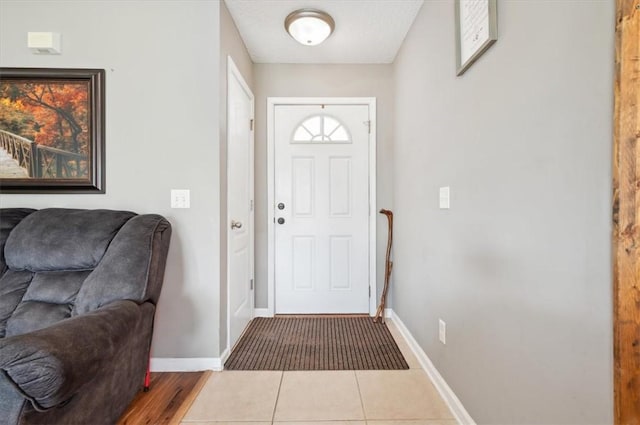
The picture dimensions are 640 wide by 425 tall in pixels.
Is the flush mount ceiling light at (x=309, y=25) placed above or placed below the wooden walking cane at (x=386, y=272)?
above

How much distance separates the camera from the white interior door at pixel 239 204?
2.25m

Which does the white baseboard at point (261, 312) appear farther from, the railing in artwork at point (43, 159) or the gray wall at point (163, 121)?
the railing in artwork at point (43, 159)

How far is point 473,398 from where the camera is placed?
1405 millimetres

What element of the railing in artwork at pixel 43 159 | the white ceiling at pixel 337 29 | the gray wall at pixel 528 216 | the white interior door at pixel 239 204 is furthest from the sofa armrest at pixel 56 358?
the white ceiling at pixel 337 29

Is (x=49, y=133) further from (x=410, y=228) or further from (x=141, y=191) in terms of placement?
(x=410, y=228)

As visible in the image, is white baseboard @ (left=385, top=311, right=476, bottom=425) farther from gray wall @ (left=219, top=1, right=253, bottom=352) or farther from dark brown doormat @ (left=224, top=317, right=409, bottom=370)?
gray wall @ (left=219, top=1, right=253, bottom=352)

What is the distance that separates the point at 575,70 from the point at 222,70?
1877mm

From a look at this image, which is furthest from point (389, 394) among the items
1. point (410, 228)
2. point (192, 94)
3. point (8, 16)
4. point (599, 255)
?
point (8, 16)

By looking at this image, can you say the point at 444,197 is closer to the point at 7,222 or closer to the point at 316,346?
the point at 316,346

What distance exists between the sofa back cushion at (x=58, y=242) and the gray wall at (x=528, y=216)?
1.79m

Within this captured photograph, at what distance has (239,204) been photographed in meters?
2.52

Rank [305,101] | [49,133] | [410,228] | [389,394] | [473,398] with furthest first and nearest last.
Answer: [305,101], [410,228], [49,133], [389,394], [473,398]

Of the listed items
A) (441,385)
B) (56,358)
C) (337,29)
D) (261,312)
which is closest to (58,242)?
(56,358)

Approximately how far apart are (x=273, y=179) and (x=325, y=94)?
947 millimetres
